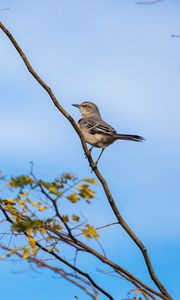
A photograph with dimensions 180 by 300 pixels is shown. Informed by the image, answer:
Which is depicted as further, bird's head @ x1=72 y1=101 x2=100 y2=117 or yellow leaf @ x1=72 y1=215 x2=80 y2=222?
bird's head @ x1=72 y1=101 x2=100 y2=117

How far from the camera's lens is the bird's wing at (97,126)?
941cm

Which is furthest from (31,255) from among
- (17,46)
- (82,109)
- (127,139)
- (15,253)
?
(82,109)

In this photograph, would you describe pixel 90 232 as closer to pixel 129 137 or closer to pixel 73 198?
pixel 73 198

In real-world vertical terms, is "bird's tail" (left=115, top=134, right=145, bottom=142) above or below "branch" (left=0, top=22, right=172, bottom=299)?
above

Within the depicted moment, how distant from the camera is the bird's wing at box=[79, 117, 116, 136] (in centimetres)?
941

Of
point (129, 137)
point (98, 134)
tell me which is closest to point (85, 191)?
point (129, 137)

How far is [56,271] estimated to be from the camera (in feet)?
9.26

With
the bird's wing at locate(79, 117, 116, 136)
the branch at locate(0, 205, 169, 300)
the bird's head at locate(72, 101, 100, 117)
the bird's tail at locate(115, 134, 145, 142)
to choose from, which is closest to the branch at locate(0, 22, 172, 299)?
the branch at locate(0, 205, 169, 300)

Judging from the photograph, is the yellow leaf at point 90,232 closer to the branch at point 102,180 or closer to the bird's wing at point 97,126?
the branch at point 102,180

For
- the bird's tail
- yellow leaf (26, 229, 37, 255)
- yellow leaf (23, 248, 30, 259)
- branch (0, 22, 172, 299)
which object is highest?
the bird's tail

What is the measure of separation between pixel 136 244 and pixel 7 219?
920 millimetres

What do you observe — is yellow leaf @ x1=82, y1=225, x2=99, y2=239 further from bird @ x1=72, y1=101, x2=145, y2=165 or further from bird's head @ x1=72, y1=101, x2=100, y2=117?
bird's head @ x1=72, y1=101, x2=100, y2=117

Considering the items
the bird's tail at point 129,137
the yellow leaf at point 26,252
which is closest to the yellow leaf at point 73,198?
the yellow leaf at point 26,252

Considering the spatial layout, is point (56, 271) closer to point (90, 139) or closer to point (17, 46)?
point (17, 46)
